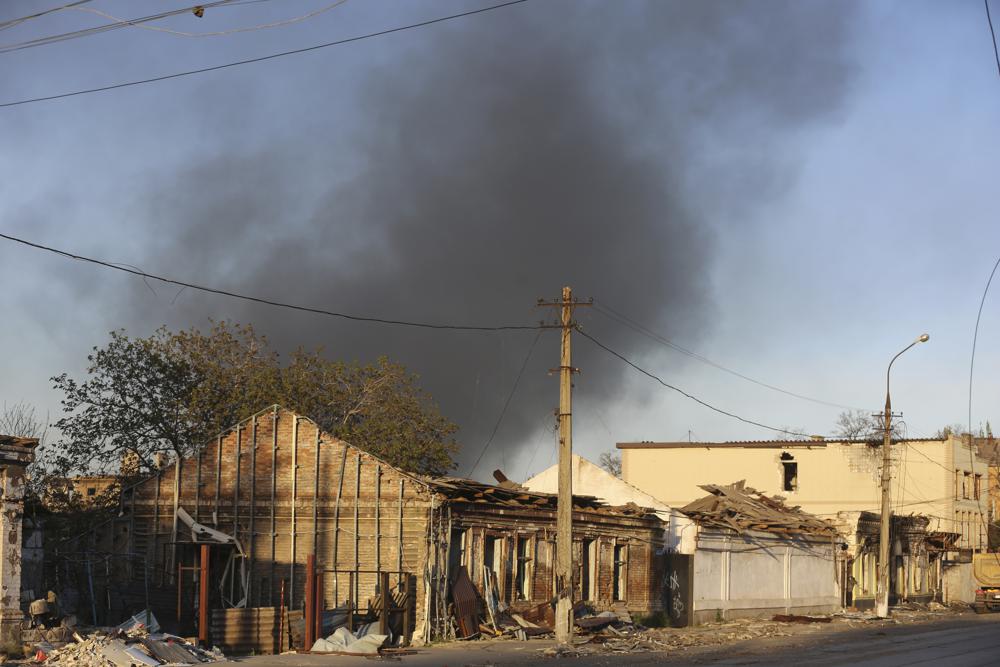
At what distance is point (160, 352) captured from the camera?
50.0 meters

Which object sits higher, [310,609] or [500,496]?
[500,496]

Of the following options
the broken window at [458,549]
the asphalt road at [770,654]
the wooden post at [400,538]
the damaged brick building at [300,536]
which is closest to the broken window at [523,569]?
the damaged brick building at [300,536]

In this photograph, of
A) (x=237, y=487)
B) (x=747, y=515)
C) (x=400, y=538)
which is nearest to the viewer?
(x=400, y=538)

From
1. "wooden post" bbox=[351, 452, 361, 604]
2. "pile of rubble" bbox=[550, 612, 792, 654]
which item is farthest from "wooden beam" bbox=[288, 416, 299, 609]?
"pile of rubble" bbox=[550, 612, 792, 654]

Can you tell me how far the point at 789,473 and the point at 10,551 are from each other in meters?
55.4

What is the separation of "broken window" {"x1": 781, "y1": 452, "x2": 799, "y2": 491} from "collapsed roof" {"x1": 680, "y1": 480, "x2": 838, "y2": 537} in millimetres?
17004

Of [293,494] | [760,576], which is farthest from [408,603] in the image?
[760,576]

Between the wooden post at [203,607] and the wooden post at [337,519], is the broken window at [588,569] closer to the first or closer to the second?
the wooden post at [337,519]

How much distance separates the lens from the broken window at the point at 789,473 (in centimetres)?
6994

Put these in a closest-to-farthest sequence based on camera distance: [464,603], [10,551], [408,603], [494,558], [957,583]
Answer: [10,551]
[408,603]
[464,603]
[494,558]
[957,583]

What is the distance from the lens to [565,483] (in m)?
29.6

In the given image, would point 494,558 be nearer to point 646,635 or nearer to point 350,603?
point 646,635

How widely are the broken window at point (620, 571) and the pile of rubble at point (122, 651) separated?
17.1m

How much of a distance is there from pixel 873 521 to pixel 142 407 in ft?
116
